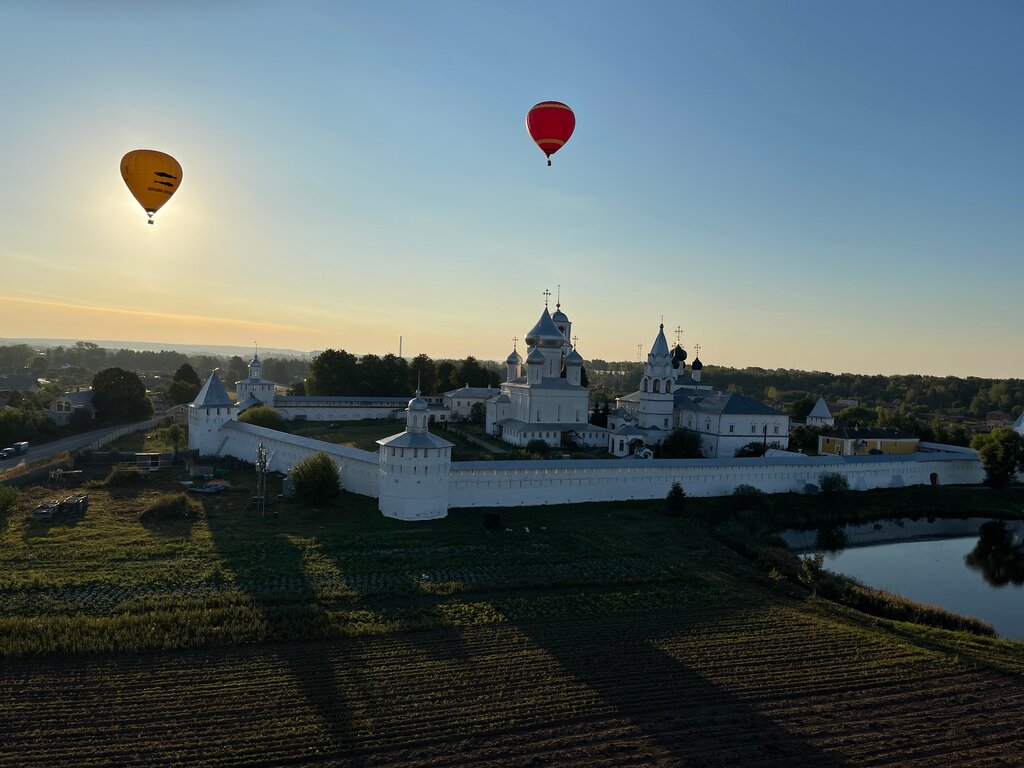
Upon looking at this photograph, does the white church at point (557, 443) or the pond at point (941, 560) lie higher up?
the white church at point (557, 443)

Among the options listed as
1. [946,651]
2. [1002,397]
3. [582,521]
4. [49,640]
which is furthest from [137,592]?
[1002,397]

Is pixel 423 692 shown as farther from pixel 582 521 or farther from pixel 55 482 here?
pixel 55 482

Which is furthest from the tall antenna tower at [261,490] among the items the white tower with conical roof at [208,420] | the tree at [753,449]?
the tree at [753,449]

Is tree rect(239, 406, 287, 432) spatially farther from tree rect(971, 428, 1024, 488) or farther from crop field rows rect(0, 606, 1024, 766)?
tree rect(971, 428, 1024, 488)

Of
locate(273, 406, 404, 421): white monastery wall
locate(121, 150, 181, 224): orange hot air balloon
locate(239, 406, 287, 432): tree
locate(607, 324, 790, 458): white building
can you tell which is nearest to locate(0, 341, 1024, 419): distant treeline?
locate(273, 406, 404, 421): white monastery wall

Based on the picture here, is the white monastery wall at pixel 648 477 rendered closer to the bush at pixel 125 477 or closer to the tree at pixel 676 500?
the tree at pixel 676 500

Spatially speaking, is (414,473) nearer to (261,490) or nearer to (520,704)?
(261,490)

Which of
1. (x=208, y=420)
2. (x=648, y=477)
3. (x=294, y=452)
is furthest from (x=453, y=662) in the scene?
(x=208, y=420)
